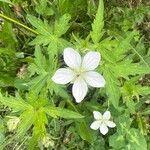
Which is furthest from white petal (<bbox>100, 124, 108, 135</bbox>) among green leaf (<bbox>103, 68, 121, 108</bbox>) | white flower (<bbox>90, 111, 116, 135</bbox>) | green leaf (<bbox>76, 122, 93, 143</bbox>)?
green leaf (<bbox>103, 68, 121, 108</bbox>)

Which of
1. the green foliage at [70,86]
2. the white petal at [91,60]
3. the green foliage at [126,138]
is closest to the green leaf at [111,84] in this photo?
the white petal at [91,60]

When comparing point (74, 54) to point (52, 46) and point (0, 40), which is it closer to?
point (52, 46)

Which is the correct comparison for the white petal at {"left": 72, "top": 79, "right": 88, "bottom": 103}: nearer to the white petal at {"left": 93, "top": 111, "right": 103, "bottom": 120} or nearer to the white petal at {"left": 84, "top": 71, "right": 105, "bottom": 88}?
the white petal at {"left": 84, "top": 71, "right": 105, "bottom": 88}

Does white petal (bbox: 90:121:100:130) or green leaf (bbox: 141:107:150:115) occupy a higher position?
white petal (bbox: 90:121:100:130)

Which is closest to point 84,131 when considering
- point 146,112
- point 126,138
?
point 126,138

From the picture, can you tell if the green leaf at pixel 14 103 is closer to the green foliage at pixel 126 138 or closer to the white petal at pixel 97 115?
the white petal at pixel 97 115

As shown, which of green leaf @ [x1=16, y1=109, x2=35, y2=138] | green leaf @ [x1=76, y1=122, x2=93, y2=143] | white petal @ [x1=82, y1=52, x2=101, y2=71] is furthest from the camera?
green leaf @ [x1=76, y1=122, x2=93, y2=143]
